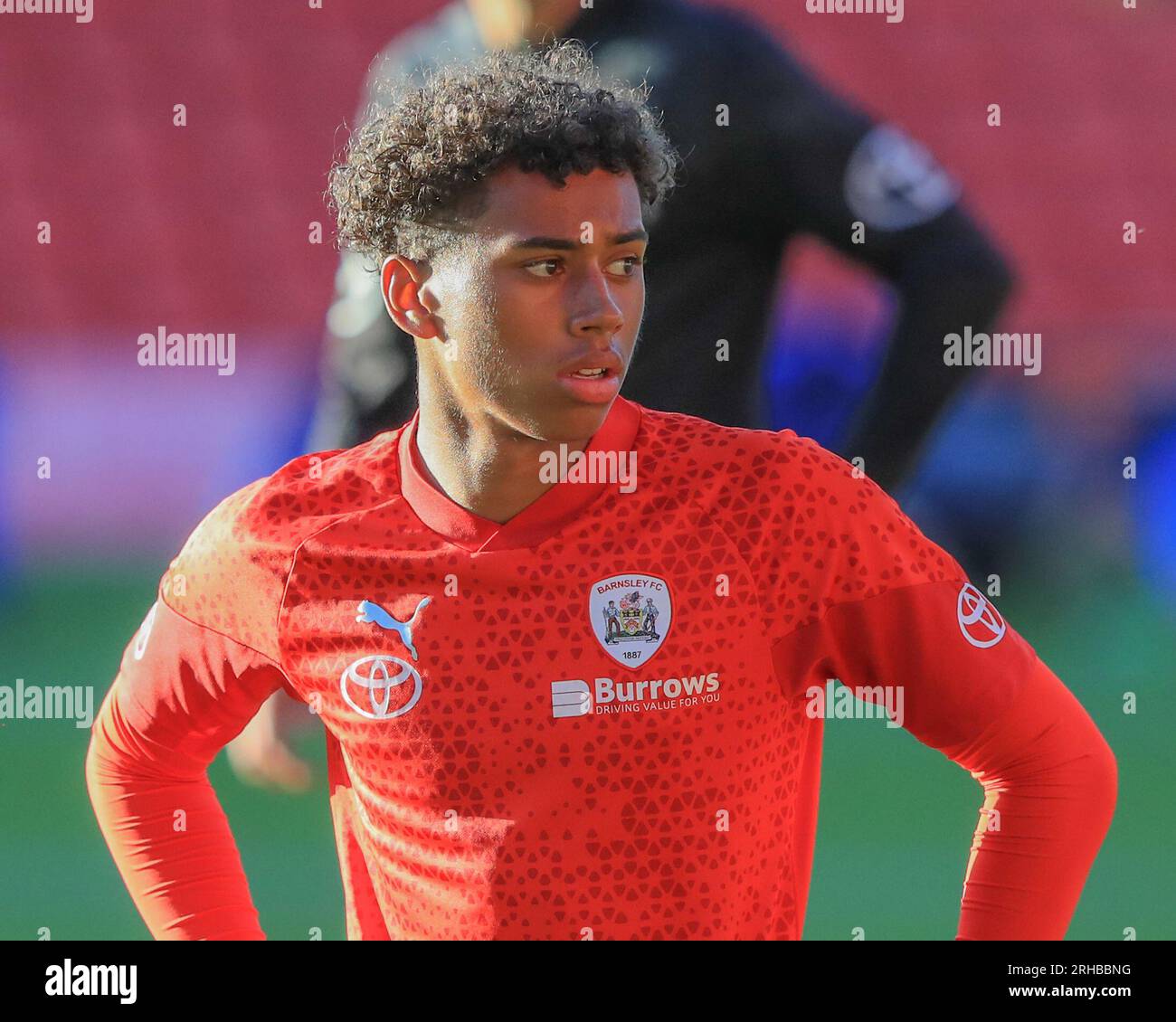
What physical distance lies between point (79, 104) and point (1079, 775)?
81.2 inches

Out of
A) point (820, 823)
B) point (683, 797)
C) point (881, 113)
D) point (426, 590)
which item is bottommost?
point (820, 823)

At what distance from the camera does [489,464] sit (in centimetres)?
162

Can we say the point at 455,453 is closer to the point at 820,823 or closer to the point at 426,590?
the point at 426,590

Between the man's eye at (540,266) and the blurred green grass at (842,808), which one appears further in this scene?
the blurred green grass at (842,808)

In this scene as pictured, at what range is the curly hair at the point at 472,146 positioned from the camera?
5.01 feet

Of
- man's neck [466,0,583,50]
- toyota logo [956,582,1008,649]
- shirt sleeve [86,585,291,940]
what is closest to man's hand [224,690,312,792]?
shirt sleeve [86,585,291,940]

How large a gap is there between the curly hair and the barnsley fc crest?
16.7 inches

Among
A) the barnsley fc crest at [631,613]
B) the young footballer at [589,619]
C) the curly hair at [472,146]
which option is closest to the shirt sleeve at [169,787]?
the young footballer at [589,619]

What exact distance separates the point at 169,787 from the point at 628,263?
2.89 feet

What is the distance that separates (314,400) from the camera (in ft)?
8.35

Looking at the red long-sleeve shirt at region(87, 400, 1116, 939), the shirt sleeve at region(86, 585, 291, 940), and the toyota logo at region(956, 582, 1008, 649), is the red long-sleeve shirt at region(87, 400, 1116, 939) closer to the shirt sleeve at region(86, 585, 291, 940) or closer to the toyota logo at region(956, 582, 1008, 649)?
the toyota logo at region(956, 582, 1008, 649)

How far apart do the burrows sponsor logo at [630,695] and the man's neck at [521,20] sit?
1231 mm

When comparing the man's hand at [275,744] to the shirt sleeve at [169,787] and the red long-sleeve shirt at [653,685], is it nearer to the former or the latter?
the shirt sleeve at [169,787]
